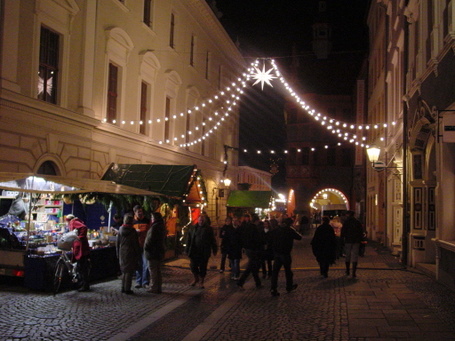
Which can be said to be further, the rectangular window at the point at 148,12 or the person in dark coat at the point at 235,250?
the rectangular window at the point at 148,12

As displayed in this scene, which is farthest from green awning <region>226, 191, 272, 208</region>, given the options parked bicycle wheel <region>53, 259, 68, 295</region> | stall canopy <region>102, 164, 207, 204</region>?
parked bicycle wheel <region>53, 259, 68, 295</region>

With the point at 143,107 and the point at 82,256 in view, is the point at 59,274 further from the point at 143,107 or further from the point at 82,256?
the point at 143,107

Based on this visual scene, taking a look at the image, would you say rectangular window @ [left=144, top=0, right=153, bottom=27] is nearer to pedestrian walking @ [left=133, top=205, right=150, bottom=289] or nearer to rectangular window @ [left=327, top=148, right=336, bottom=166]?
pedestrian walking @ [left=133, top=205, right=150, bottom=289]

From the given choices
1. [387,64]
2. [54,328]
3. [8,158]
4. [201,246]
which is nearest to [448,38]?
[201,246]

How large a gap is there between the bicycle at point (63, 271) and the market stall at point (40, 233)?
240mm

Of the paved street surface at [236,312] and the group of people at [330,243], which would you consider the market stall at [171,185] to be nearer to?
the paved street surface at [236,312]

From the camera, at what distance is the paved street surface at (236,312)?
8062mm

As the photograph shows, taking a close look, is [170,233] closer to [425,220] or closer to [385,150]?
[425,220]

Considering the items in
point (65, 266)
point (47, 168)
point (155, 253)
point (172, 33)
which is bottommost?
point (65, 266)

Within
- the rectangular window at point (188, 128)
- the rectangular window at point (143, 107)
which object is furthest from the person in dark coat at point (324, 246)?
the rectangular window at point (188, 128)

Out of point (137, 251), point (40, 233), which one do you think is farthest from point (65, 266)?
point (40, 233)

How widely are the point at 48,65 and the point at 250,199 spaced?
711 inches

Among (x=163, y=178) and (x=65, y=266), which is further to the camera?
(x=163, y=178)

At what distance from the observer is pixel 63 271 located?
11.6 meters
